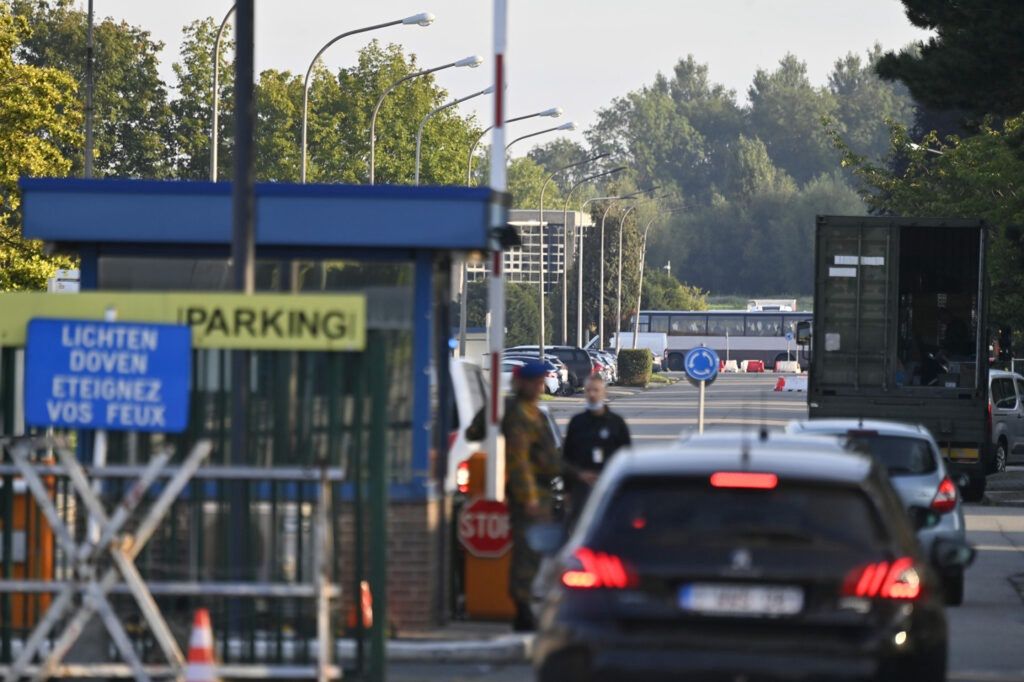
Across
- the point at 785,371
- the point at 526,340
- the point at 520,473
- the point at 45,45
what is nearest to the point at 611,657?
the point at 520,473

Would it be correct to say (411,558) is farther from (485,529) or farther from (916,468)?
(916,468)

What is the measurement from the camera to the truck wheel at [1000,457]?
34428mm

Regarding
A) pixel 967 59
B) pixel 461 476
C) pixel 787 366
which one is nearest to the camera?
pixel 461 476

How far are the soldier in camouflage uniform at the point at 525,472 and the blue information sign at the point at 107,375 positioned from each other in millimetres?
3104

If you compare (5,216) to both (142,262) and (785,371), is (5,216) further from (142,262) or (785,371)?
(785,371)

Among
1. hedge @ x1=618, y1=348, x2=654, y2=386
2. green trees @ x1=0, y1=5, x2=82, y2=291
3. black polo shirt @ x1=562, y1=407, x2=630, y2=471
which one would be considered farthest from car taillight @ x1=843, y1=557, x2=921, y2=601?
hedge @ x1=618, y1=348, x2=654, y2=386

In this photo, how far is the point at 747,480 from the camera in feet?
26.7

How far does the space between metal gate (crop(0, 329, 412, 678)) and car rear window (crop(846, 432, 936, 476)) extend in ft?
23.8

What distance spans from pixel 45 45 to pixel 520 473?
91257 millimetres

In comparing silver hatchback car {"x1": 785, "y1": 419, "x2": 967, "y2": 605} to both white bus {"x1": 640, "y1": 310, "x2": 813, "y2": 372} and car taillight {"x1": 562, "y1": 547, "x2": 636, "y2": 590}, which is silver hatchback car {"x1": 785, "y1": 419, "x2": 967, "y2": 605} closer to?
car taillight {"x1": 562, "y1": 547, "x2": 636, "y2": 590}

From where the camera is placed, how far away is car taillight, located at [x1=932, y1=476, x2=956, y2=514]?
16.5 metres

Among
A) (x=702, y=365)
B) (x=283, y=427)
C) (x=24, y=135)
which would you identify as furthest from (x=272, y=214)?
(x=24, y=135)

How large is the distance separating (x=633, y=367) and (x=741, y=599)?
278ft

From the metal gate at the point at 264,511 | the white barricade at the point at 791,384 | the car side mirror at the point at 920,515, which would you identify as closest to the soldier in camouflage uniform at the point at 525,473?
the metal gate at the point at 264,511
